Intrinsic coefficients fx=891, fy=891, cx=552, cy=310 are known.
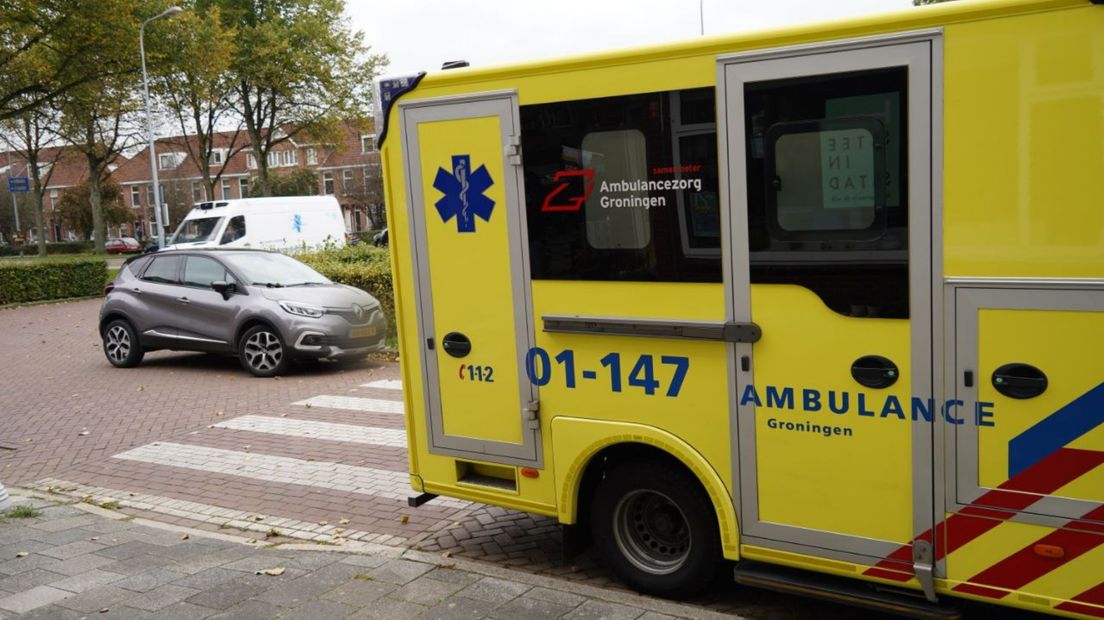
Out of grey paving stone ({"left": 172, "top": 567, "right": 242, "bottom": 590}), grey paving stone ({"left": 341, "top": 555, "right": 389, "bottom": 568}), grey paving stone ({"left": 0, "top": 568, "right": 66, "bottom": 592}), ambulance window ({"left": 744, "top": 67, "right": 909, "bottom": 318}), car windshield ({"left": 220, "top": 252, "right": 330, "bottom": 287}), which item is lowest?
grey paving stone ({"left": 341, "top": 555, "right": 389, "bottom": 568})

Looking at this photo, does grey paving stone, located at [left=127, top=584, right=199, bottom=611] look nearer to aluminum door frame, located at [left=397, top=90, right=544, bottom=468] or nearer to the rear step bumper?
aluminum door frame, located at [left=397, top=90, right=544, bottom=468]

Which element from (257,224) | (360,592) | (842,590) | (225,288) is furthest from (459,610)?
(257,224)

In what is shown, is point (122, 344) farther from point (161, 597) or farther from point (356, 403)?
point (161, 597)

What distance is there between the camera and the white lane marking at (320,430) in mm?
8305

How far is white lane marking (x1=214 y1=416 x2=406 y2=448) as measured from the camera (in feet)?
27.2

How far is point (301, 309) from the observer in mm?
11367

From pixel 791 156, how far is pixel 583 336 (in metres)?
1.35

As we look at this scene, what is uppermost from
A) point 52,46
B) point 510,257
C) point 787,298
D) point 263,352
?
point 52,46

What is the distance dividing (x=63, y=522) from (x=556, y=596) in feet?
12.1

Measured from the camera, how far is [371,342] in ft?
39.1

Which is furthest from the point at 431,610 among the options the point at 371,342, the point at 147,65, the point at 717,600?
the point at 147,65

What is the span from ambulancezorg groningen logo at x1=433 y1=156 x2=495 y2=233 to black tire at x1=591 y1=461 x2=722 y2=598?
150 centimetres

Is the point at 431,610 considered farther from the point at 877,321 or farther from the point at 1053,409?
the point at 1053,409

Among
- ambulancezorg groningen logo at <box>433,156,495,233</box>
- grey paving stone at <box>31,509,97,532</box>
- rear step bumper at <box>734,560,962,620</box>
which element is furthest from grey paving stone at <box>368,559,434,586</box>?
grey paving stone at <box>31,509,97,532</box>
